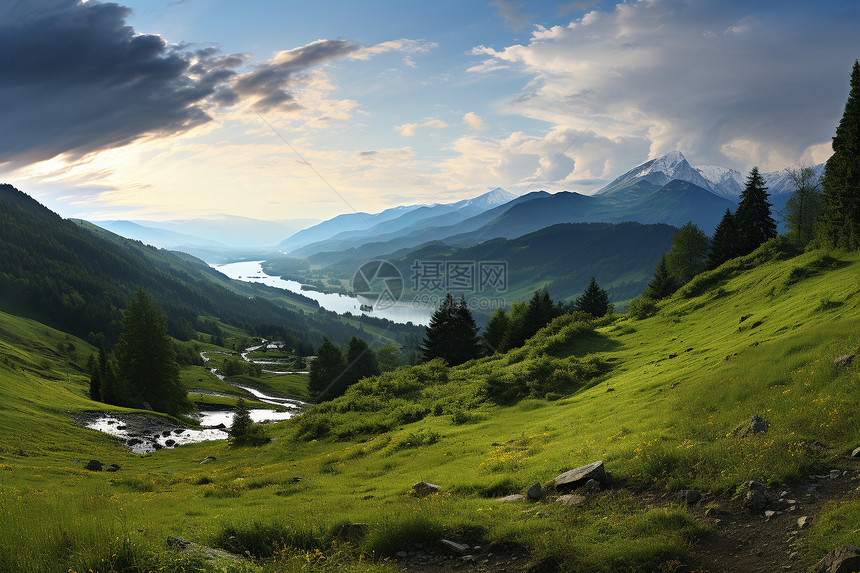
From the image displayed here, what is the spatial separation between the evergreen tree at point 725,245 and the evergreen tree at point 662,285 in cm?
645

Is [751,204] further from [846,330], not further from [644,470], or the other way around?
[644,470]

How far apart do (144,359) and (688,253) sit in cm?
9480

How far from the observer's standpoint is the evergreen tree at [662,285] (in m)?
70.1

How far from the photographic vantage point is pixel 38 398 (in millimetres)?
52531

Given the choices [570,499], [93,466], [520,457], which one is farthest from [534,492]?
[93,466]

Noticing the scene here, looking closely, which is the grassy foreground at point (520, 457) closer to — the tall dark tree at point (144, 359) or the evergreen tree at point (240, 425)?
the evergreen tree at point (240, 425)

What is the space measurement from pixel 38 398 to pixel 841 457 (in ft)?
236

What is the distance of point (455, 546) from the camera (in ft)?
37.4

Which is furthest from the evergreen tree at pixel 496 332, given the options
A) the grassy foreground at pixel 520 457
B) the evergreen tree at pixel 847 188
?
the evergreen tree at pixel 847 188

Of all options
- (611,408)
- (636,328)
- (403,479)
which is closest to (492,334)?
(636,328)

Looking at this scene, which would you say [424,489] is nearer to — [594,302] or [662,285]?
[662,285]

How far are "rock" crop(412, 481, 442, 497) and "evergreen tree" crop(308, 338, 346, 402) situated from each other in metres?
67.9

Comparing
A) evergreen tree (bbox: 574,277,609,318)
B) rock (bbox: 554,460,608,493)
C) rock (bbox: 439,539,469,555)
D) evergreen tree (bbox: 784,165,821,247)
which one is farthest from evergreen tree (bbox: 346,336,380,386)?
evergreen tree (bbox: 784,165,821,247)

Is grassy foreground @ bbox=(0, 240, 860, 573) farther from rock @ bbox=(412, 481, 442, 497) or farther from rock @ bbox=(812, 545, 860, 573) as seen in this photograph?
rock @ bbox=(812, 545, 860, 573)
